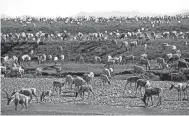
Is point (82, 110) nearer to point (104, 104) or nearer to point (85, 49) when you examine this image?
point (104, 104)

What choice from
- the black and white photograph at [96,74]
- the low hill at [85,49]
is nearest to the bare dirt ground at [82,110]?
the black and white photograph at [96,74]

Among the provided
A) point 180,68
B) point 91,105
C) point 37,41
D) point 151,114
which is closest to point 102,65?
point 180,68

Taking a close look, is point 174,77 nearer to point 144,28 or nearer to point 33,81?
point 33,81

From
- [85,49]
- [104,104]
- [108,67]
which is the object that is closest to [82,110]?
[104,104]

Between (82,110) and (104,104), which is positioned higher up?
(82,110)

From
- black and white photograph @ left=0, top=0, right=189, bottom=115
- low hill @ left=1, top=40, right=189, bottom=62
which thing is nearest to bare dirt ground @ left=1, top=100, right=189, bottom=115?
black and white photograph @ left=0, top=0, right=189, bottom=115

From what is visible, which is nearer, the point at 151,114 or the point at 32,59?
the point at 151,114

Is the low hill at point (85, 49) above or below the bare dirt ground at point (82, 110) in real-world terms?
below

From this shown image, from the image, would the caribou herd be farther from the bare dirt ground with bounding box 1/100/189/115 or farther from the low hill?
the bare dirt ground with bounding box 1/100/189/115

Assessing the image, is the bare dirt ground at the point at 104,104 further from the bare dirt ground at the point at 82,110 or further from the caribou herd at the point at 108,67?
the caribou herd at the point at 108,67

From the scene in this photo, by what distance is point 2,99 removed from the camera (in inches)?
1006

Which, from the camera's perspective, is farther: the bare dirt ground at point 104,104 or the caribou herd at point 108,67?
the caribou herd at point 108,67

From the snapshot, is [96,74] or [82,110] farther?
[96,74]

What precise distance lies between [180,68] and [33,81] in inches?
507
